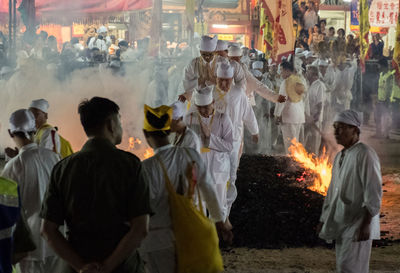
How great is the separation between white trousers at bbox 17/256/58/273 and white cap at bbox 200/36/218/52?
4205mm

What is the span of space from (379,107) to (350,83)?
1763mm

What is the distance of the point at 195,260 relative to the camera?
381cm

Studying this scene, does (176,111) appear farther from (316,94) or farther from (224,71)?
(316,94)

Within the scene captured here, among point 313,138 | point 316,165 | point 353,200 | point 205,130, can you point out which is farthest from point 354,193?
point 313,138

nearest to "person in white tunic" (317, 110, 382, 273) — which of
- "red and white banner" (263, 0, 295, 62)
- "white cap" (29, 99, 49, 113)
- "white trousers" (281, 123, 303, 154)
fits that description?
"white cap" (29, 99, 49, 113)

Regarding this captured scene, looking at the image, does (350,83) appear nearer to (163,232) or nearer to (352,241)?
(352,241)

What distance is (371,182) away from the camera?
4820mm

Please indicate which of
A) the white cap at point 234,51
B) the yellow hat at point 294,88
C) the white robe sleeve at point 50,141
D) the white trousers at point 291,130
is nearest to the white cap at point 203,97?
the white robe sleeve at point 50,141

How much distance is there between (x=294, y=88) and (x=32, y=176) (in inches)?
362

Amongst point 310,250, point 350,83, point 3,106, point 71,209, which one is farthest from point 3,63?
point 71,209

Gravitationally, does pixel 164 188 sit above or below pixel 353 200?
above

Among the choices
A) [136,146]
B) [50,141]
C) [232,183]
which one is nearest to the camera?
[50,141]

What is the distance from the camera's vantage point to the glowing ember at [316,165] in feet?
34.2

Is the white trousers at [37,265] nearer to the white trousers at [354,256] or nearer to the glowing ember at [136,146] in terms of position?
the white trousers at [354,256]
